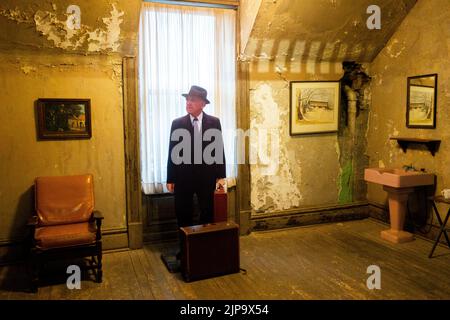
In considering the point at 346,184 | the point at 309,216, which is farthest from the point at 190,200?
the point at 346,184

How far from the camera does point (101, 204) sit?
14.6 ft

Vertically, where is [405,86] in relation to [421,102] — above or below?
above

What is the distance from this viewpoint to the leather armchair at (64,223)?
11.4ft

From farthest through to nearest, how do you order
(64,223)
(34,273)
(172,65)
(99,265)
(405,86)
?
(405,86)
(172,65)
(64,223)
(99,265)
(34,273)

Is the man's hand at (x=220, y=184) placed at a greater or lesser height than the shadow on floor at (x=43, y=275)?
greater

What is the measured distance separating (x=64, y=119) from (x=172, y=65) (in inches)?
52.1

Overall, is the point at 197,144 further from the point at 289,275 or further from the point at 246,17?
the point at 246,17

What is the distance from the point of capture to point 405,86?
16.8 feet

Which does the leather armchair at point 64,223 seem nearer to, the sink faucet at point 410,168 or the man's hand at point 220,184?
the man's hand at point 220,184

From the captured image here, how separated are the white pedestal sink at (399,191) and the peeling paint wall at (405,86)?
250 mm

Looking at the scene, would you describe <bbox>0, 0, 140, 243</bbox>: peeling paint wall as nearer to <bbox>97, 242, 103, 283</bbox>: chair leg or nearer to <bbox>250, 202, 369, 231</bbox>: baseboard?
<bbox>97, 242, 103, 283</bbox>: chair leg

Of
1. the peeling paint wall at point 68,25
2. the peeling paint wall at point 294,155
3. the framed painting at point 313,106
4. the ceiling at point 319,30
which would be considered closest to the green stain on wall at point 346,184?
the peeling paint wall at point 294,155

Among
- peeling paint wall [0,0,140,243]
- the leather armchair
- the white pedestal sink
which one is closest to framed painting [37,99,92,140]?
peeling paint wall [0,0,140,243]
